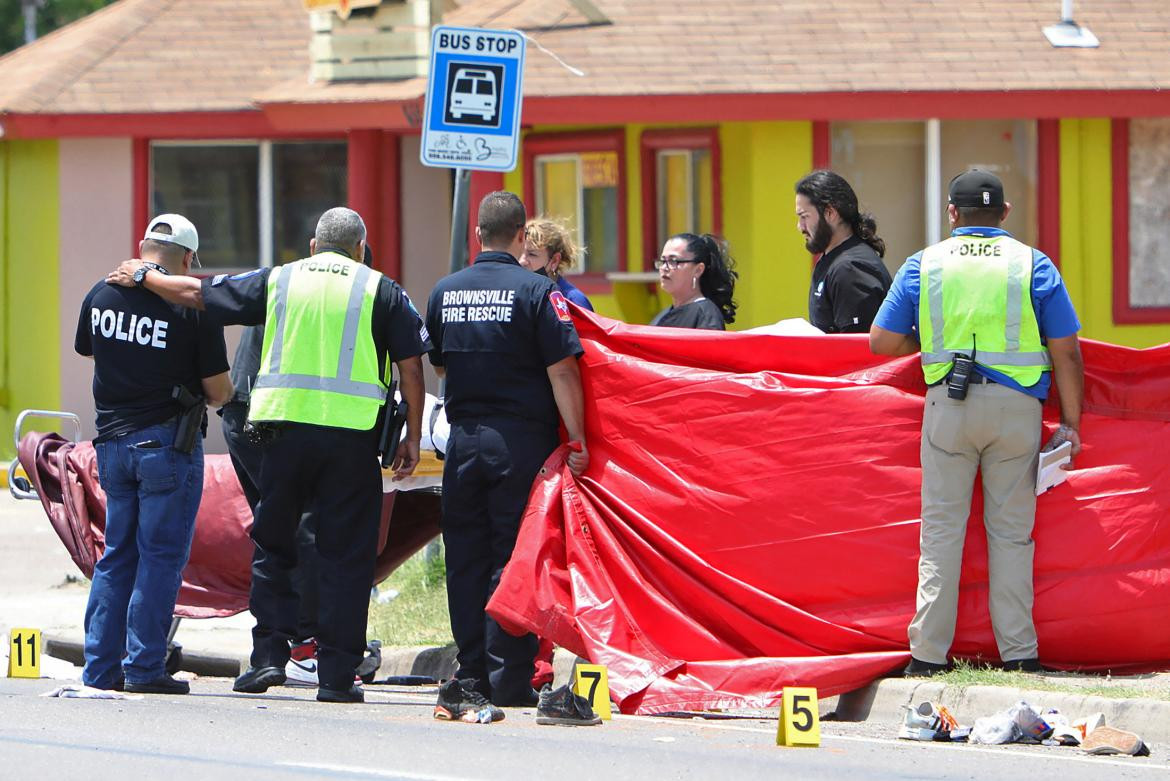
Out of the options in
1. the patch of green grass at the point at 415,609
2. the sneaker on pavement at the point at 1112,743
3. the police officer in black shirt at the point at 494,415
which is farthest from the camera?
the patch of green grass at the point at 415,609

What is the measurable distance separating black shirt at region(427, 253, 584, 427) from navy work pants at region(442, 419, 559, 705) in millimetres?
94

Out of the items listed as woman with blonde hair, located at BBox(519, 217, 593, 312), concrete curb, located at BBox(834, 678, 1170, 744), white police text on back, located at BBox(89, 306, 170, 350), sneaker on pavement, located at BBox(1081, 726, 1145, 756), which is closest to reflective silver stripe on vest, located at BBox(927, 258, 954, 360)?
concrete curb, located at BBox(834, 678, 1170, 744)

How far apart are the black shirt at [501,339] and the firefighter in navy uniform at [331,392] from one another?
0.61 feet

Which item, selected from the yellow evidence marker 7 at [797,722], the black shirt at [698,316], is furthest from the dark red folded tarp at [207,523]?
the yellow evidence marker 7 at [797,722]

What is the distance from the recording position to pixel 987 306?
7.83 m

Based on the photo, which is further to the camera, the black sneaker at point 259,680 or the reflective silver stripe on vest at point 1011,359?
the black sneaker at point 259,680

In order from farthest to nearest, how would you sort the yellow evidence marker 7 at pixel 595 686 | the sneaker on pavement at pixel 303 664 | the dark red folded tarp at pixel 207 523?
the dark red folded tarp at pixel 207 523
the sneaker on pavement at pixel 303 664
the yellow evidence marker 7 at pixel 595 686

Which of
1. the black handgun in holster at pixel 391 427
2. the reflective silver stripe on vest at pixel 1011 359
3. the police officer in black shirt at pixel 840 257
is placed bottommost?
the black handgun in holster at pixel 391 427

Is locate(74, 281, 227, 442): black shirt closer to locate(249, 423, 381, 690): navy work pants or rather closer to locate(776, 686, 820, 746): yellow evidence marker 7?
locate(249, 423, 381, 690): navy work pants

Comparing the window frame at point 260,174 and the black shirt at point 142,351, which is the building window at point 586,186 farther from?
the black shirt at point 142,351

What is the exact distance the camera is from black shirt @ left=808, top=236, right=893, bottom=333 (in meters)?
8.62

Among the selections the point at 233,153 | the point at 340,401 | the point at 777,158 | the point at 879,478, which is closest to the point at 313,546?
the point at 340,401

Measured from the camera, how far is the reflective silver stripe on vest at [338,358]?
7961 millimetres

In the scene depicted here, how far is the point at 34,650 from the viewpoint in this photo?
Answer: 9.04 metres
